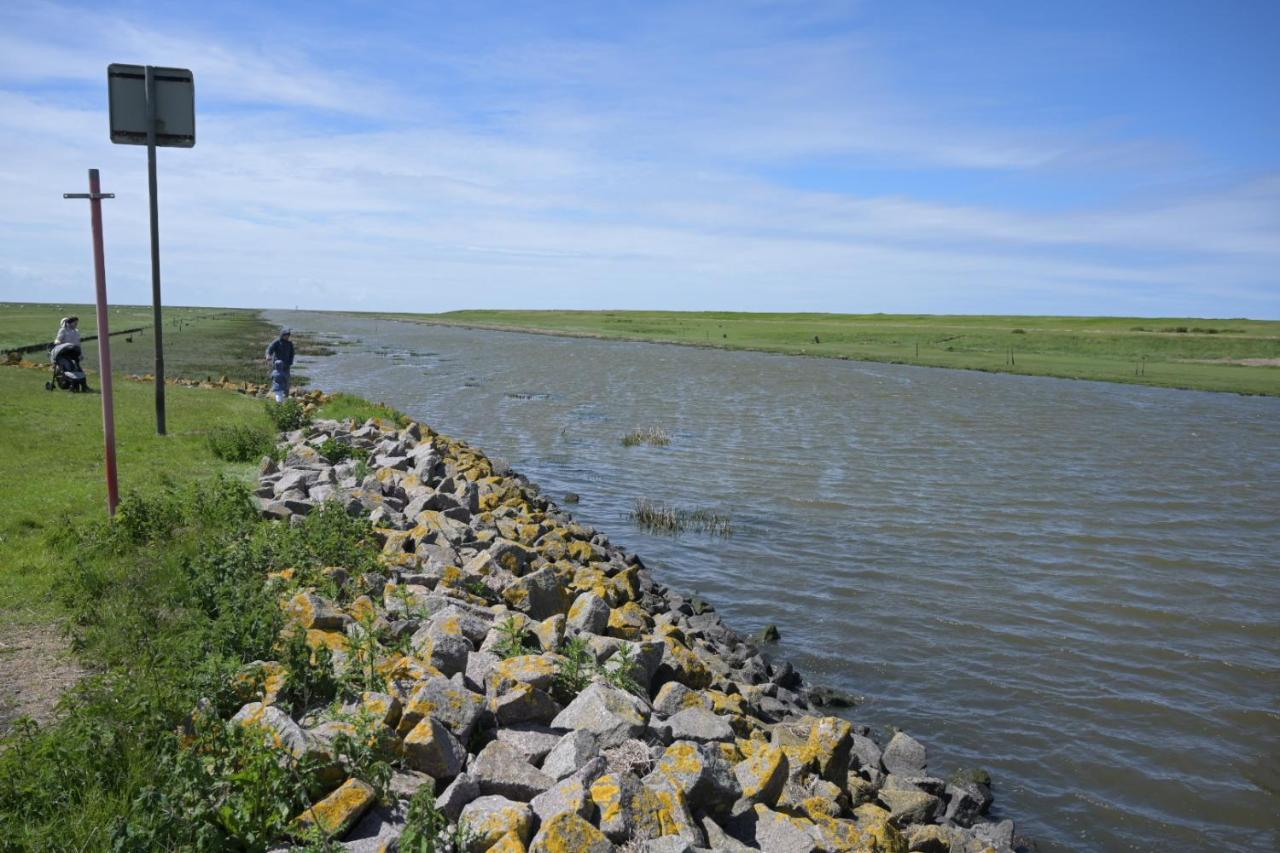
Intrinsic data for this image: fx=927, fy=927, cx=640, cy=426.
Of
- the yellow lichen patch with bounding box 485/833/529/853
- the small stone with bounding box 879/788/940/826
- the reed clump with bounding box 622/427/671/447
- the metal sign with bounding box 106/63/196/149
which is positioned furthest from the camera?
Answer: the reed clump with bounding box 622/427/671/447

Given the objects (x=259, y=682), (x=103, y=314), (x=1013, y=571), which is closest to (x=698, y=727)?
(x=259, y=682)

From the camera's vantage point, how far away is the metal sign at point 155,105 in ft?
42.8

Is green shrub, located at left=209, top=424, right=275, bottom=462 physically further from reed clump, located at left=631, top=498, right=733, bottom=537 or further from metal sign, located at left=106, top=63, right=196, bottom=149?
reed clump, located at left=631, top=498, right=733, bottom=537

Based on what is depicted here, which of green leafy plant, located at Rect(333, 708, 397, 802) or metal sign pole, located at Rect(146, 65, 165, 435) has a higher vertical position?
metal sign pole, located at Rect(146, 65, 165, 435)

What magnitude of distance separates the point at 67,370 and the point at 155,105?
31.5ft

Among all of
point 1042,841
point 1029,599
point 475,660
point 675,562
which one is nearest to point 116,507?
point 475,660

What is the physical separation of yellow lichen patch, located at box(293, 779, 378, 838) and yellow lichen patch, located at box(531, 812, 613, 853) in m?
0.95

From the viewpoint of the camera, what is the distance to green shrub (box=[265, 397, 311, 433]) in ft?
59.7

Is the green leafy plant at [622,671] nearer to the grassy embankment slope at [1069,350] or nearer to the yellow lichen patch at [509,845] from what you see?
the yellow lichen patch at [509,845]

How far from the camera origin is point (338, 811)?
479 centimetres

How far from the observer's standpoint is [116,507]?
9.73 meters

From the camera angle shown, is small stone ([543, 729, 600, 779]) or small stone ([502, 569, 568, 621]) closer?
small stone ([543, 729, 600, 779])

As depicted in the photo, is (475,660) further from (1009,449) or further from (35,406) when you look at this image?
(1009,449)

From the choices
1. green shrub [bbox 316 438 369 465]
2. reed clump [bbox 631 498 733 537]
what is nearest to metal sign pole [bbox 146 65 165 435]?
green shrub [bbox 316 438 369 465]
